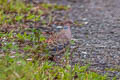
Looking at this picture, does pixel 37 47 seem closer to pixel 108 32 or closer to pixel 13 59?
pixel 13 59

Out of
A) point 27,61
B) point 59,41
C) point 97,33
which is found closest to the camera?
point 27,61

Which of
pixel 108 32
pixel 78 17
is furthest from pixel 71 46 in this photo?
pixel 78 17

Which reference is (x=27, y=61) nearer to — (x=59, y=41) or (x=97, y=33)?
(x=59, y=41)

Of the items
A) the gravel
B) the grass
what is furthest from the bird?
the gravel

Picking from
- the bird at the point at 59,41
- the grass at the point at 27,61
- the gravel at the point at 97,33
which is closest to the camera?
the grass at the point at 27,61

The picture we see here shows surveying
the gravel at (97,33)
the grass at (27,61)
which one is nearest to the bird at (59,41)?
the grass at (27,61)

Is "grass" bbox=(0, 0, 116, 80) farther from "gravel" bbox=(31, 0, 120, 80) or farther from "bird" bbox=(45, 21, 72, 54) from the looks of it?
"gravel" bbox=(31, 0, 120, 80)

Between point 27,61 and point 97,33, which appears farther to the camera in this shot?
point 97,33

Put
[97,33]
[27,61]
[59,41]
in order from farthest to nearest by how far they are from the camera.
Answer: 1. [97,33]
2. [59,41]
3. [27,61]

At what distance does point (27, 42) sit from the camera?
11.2 feet

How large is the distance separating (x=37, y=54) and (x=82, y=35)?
1149 mm

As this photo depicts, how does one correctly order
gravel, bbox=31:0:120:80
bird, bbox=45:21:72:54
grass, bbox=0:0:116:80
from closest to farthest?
grass, bbox=0:0:116:80 < gravel, bbox=31:0:120:80 < bird, bbox=45:21:72:54

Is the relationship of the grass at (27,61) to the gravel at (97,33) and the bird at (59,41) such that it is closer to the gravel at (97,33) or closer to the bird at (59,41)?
the bird at (59,41)

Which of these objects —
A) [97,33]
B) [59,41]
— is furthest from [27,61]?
[97,33]
